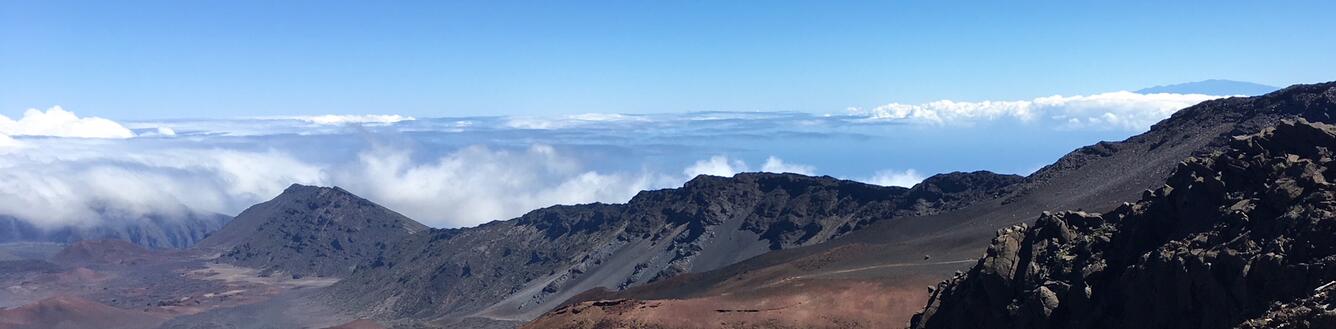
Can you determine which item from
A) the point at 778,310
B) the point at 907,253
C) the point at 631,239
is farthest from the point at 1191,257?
the point at 631,239

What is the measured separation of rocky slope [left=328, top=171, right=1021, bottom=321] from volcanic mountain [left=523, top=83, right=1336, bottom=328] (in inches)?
518

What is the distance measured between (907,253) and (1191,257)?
129ft

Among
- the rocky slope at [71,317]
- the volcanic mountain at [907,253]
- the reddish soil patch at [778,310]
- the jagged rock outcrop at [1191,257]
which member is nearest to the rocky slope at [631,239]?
the volcanic mountain at [907,253]

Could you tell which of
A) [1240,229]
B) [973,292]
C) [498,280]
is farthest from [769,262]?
[498,280]

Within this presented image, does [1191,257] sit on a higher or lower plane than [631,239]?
higher

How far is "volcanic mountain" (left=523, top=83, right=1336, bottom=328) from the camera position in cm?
5722

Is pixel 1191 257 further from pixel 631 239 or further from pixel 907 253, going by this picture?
pixel 631 239

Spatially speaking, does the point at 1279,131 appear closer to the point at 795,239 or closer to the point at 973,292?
the point at 973,292

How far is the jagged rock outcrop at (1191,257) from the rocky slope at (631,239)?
200 ft

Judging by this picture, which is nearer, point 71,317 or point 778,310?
point 778,310

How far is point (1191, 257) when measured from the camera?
31.1 m

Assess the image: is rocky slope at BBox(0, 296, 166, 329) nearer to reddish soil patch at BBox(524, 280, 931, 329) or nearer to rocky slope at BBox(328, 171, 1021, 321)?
rocky slope at BBox(328, 171, 1021, 321)

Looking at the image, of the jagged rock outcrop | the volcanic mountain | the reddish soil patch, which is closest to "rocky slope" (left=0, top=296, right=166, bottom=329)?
the volcanic mountain

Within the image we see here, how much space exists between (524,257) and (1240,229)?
128 meters
